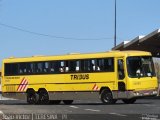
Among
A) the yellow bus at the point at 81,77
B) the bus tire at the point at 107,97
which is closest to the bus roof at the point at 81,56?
the yellow bus at the point at 81,77

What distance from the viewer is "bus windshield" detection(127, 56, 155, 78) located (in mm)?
33188

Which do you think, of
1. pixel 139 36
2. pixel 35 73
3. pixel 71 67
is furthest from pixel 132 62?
pixel 139 36

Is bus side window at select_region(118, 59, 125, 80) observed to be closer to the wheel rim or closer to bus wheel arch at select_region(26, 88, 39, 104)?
bus wheel arch at select_region(26, 88, 39, 104)

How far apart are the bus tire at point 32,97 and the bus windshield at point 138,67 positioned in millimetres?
6859

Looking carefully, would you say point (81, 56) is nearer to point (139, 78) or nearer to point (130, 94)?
point (139, 78)

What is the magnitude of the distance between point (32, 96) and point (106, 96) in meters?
5.59

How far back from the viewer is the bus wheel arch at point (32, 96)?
37.0 meters

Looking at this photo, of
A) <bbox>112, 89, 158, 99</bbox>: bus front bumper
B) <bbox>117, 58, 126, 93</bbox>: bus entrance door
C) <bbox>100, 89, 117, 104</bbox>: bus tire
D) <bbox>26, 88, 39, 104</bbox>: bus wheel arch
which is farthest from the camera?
<bbox>26, 88, 39, 104</bbox>: bus wheel arch

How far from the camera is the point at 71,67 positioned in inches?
1395

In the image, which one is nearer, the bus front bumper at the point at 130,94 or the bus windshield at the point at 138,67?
the bus front bumper at the point at 130,94

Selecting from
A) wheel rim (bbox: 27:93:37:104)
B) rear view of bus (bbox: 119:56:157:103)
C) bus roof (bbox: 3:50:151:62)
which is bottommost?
wheel rim (bbox: 27:93:37:104)

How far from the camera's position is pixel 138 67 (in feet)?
110

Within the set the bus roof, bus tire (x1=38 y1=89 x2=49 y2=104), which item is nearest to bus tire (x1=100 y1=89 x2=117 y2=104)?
the bus roof

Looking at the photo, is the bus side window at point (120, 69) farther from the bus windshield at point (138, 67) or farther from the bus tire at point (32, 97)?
the bus tire at point (32, 97)
